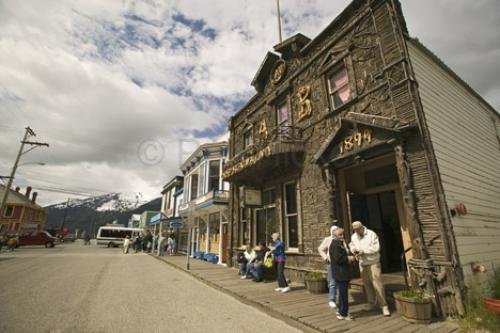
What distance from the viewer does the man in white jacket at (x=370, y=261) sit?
517 centimetres

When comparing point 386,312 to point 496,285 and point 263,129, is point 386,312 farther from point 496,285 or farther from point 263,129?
point 263,129

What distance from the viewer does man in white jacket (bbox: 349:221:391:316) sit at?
17.0 feet

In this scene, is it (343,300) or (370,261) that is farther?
(370,261)

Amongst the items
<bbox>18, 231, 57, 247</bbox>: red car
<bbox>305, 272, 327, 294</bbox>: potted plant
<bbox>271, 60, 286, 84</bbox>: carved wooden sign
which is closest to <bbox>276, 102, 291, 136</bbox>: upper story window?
<bbox>271, 60, 286, 84</bbox>: carved wooden sign

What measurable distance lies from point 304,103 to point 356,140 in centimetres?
325

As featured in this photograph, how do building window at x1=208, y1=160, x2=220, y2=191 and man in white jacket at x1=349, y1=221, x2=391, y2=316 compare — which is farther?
building window at x1=208, y1=160, x2=220, y2=191

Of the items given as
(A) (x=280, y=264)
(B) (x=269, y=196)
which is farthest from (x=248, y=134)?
(A) (x=280, y=264)

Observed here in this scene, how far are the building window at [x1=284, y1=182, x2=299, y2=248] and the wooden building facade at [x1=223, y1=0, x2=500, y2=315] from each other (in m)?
0.04

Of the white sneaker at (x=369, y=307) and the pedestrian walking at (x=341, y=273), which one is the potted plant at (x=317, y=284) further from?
the pedestrian walking at (x=341, y=273)

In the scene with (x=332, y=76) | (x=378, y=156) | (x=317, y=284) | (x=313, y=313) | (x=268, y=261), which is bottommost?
(x=313, y=313)

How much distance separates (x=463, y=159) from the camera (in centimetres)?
694

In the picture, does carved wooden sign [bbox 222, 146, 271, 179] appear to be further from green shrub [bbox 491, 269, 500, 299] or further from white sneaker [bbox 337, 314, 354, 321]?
green shrub [bbox 491, 269, 500, 299]

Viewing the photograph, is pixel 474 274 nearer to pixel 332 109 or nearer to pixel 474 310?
pixel 474 310

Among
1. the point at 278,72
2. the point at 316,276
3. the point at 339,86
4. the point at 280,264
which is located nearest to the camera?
the point at 316,276
